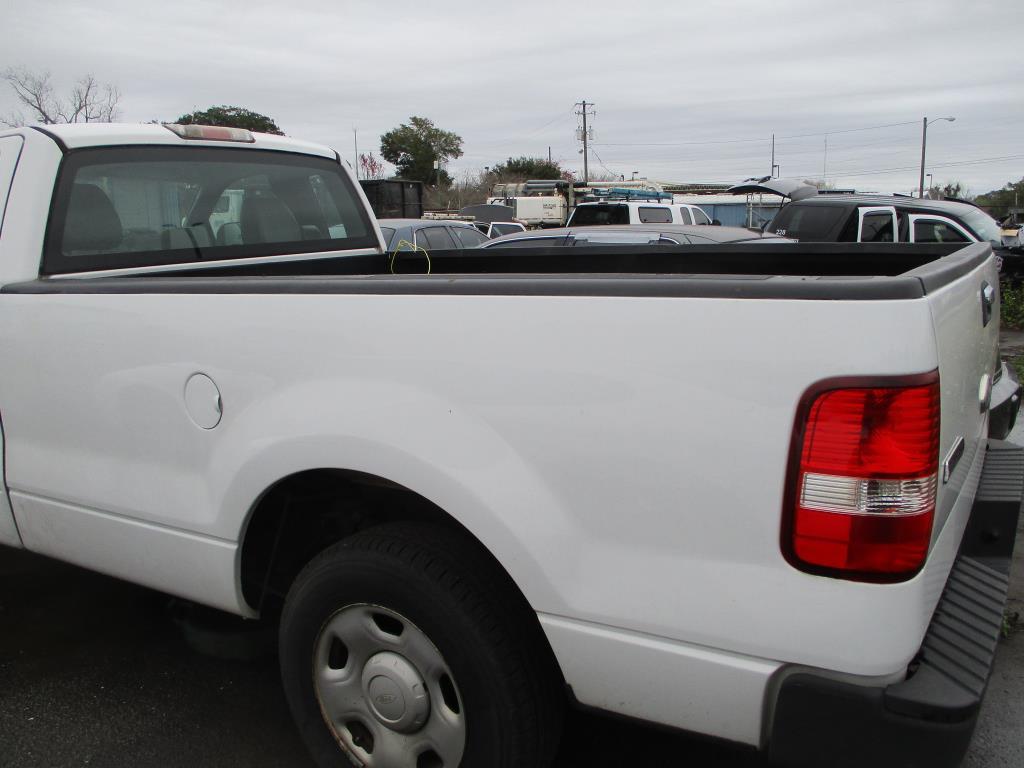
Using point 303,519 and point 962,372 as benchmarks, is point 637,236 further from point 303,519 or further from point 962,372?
point 962,372

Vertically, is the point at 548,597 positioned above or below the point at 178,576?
above

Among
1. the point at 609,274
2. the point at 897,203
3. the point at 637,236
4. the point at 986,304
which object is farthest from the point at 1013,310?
the point at 609,274

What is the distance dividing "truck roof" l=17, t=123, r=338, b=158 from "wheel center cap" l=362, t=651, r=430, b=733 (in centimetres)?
219

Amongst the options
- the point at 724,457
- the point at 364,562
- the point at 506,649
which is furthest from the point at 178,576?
the point at 724,457

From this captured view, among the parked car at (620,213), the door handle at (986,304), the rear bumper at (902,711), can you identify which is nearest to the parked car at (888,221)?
the parked car at (620,213)

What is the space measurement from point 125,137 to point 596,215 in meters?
16.3

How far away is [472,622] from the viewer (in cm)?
197

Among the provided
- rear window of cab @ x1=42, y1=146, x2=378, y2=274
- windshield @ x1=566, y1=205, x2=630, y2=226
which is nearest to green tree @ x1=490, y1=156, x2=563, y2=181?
windshield @ x1=566, y1=205, x2=630, y2=226

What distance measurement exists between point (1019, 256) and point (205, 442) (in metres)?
14.1

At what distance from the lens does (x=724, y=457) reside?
1.65 meters

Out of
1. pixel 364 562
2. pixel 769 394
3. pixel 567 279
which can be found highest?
pixel 567 279

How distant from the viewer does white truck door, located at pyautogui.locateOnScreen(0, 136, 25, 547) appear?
2998 mm

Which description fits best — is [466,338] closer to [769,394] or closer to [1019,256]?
[769,394]

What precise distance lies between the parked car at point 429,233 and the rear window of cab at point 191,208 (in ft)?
22.0
